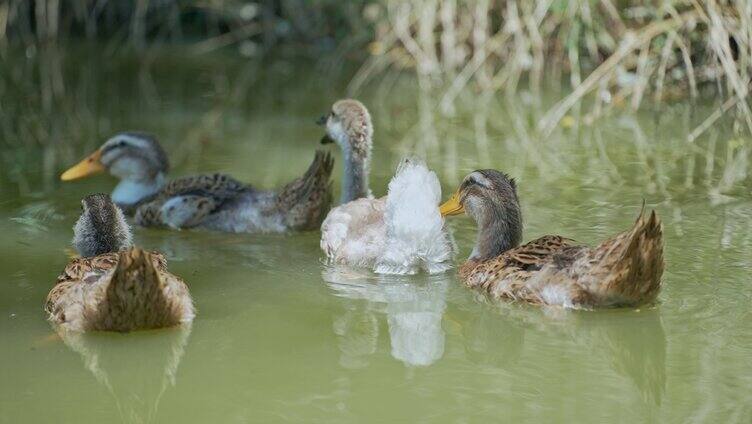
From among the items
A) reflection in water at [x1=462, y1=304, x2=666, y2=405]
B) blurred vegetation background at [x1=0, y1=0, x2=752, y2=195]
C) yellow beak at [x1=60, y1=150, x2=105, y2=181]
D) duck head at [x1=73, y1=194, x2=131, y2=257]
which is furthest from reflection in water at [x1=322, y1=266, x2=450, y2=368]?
blurred vegetation background at [x1=0, y1=0, x2=752, y2=195]

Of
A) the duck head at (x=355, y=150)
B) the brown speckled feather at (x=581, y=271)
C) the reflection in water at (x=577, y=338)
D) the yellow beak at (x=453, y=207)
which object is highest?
the duck head at (x=355, y=150)

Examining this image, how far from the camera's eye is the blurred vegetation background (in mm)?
11075

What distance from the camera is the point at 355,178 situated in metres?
8.63

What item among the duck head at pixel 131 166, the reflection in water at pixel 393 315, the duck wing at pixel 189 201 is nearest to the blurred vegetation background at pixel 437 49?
the duck head at pixel 131 166

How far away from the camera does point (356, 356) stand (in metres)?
5.89

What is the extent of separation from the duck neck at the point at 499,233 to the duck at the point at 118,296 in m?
1.76

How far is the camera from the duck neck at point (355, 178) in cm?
860

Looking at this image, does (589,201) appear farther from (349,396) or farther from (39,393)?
(39,393)

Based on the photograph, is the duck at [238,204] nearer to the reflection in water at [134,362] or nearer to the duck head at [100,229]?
the duck head at [100,229]

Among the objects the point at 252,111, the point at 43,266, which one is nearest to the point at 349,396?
the point at 43,266

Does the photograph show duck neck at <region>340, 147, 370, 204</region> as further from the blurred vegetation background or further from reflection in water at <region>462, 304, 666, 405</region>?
the blurred vegetation background

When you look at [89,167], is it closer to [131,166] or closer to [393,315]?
[131,166]

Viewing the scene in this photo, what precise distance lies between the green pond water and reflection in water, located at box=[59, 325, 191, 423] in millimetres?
12

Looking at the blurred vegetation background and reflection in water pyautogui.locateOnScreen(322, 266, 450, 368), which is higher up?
the blurred vegetation background
